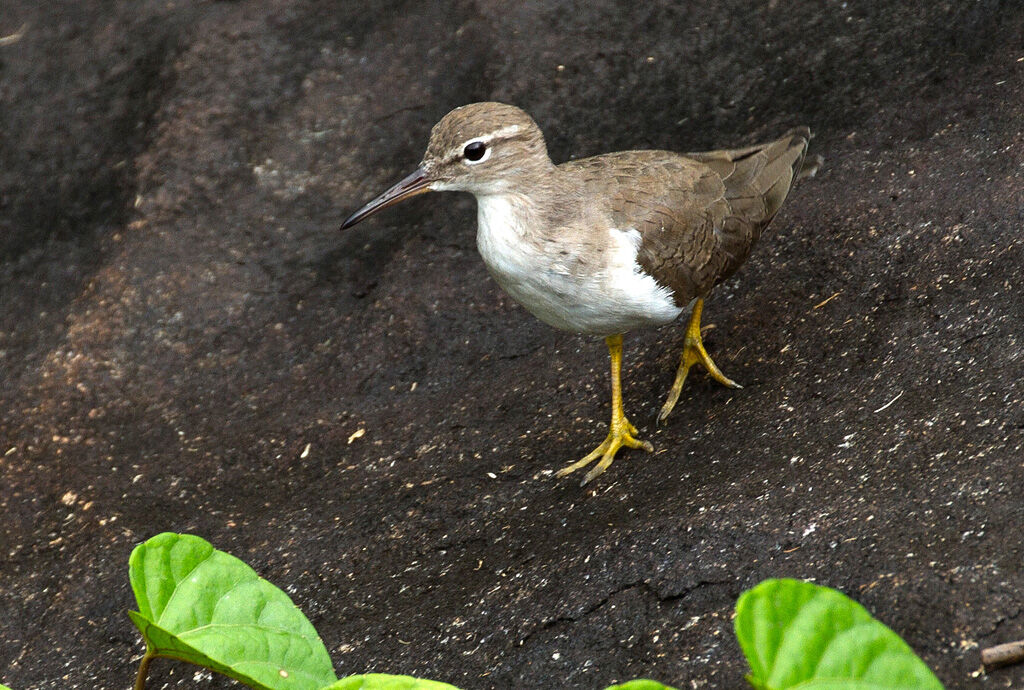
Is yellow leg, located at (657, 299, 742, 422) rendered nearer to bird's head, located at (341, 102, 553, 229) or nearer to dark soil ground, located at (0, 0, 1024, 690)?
dark soil ground, located at (0, 0, 1024, 690)

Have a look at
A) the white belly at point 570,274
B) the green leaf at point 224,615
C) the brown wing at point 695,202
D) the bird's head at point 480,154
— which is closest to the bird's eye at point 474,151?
the bird's head at point 480,154

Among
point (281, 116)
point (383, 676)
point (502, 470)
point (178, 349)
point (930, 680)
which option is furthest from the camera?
point (281, 116)

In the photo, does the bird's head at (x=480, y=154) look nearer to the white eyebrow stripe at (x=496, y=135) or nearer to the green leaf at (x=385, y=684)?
the white eyebrow stripe at (x=496, y=135)

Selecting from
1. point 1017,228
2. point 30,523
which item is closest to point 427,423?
point 30,523

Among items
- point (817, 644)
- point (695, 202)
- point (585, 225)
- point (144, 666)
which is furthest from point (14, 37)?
point (817, 644)

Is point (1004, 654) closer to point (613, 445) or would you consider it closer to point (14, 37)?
point (613, 445)

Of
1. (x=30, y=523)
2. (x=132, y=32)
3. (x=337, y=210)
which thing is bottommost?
(x=30, y=523)

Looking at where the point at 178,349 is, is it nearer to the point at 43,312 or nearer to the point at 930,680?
the point at 43,312
